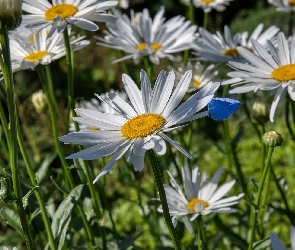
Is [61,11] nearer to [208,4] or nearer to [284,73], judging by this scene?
[284,73]

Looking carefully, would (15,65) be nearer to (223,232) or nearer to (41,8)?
(41,8)

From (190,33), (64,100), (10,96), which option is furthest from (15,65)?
(64,100)

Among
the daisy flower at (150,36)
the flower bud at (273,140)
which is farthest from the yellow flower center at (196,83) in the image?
the flower bud at (273,140)

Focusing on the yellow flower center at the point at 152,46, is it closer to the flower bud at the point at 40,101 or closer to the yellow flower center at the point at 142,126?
the flower bud at the point at 40,101

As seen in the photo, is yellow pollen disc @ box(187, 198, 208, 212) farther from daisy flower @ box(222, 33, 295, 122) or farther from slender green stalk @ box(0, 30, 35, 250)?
slender green stalk @ box(0, 30, 35, 250)

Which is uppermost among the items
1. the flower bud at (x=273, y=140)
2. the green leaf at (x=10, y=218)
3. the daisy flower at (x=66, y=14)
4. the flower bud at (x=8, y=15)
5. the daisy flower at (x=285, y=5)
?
the flower bud at (x=8, y=15)

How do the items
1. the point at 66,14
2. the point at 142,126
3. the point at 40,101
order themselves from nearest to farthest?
1. the point at 142,126
2. the point at 66,14
3. the point at 40,101

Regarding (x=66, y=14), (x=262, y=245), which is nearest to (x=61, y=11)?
(x=66, y=14)
